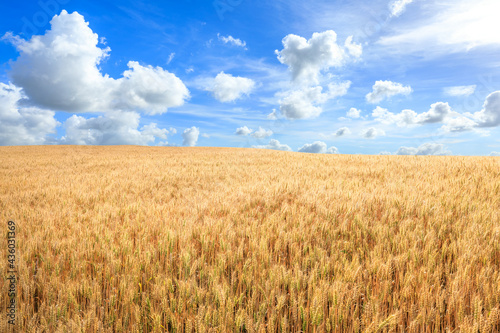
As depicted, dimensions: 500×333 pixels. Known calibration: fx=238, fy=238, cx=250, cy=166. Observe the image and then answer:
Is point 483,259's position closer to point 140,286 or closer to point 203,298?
point 203,298

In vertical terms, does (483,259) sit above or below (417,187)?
below

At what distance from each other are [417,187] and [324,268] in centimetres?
471

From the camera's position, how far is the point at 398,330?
176 centimetres

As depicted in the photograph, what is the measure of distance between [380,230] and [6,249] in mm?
5041

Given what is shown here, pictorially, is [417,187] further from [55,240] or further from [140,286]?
[55,240]

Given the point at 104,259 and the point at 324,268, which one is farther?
the point at 104,259

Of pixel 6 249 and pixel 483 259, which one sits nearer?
pixel 483 259

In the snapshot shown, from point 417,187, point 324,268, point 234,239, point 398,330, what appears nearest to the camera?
point 398,330

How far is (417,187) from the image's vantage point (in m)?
5.70

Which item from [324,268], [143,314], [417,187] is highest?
[417,187]

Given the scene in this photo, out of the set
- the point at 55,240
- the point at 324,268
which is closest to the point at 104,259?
the point at 55,240

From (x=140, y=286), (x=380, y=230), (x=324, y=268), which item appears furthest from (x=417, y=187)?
(x=140, y=286)

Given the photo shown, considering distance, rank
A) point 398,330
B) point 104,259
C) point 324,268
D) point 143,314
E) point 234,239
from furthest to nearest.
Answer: point 234,239
point 104,259
point 324,268
point 143,314
point 398,330

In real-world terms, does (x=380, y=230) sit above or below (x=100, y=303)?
above
